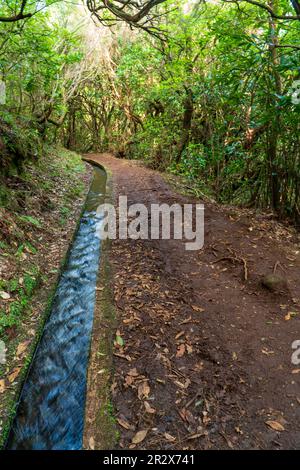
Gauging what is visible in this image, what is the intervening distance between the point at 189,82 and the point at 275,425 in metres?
9.22

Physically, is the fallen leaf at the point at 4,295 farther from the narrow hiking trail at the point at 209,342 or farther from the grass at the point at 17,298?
the narrow hiking trail at the point at 209,342

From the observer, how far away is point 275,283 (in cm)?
443

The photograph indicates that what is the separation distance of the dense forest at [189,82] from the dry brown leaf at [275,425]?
3811mm

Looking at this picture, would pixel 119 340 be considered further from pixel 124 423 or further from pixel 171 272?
pixel 171 272

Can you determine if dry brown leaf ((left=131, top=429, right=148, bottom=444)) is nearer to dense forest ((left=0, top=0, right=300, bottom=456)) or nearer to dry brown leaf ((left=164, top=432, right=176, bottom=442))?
dense forest ((left=0, top=0, right=300, bottom=456))

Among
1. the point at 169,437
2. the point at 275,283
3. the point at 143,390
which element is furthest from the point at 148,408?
the point at 275,283

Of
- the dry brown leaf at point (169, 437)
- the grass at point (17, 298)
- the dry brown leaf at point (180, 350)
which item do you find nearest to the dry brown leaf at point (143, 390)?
the dry brown leaf at point (169, 437)

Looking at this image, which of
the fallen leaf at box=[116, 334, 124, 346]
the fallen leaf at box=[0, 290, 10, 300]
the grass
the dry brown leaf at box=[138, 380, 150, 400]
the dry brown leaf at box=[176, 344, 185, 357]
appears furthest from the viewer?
the fallen leaf at box=[0, 290, 10, 300]

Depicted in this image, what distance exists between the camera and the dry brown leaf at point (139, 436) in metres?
2.69

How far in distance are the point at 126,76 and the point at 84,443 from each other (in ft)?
54.2

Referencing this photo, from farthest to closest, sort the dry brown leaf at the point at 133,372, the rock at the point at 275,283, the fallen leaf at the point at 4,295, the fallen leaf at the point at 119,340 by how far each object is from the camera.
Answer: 1. the rock at the point at 275,283
2. the fallen leaf at the point at 4,295
3. the fallen leaf at the point at 119,340
4. the dry brown leaf at the point at 133,372

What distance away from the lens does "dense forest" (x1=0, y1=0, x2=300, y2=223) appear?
221 inches

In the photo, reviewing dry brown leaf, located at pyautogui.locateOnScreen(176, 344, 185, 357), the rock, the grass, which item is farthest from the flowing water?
the rock
